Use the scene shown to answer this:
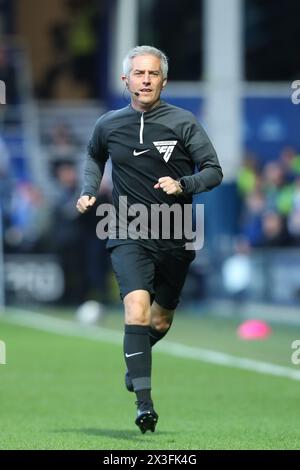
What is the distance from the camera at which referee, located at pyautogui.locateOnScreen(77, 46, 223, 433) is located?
31.7 ft

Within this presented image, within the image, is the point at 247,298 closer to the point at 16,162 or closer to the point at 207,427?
the point at 16,162

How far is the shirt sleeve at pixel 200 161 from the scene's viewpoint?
31.4ft

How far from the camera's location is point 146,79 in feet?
31.7

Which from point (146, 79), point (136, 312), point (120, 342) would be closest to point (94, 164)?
point (146, 79)

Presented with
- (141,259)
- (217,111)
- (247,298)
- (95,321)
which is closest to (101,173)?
(141,259)

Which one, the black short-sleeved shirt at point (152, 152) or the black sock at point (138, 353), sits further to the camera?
the black short-sleeved shirt at point (152, 152)

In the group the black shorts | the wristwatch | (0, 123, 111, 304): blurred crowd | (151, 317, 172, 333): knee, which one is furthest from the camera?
(0, 123, 111, 304): blurred crowd

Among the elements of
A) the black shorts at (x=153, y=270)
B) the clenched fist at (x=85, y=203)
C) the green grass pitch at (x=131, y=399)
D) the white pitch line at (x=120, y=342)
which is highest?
the clenched fist at (x=85, y=203)

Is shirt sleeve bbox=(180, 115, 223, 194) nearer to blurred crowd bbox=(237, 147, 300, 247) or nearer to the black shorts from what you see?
the black shorts

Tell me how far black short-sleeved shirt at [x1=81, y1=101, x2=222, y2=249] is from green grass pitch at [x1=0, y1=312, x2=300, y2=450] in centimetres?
134

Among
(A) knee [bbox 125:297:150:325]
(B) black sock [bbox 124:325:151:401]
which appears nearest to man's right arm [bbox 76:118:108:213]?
(A) knee [bbox 125:297:150:325]

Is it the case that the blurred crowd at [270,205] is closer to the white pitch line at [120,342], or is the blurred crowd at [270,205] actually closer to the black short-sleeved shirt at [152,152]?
the white pitch line at [120,342]

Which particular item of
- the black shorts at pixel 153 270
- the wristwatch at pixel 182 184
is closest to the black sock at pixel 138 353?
the black shorts at pixel 153 270

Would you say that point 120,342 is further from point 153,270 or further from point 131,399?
point 153,270
